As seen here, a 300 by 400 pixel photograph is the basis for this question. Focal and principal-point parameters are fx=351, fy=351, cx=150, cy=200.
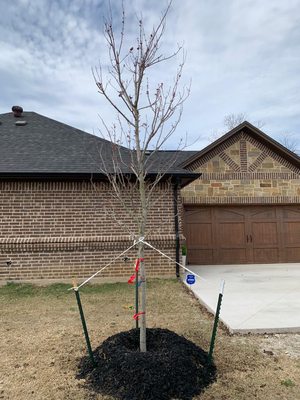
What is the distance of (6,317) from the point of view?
5.84 metres

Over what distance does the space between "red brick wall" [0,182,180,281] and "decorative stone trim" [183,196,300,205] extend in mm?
3020

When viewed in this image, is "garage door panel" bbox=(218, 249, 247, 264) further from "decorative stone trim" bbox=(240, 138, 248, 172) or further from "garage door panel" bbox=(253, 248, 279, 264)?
"decorative stone trim" bbox=(240, 138, 248, 172)

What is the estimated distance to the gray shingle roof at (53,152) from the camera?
890 cm

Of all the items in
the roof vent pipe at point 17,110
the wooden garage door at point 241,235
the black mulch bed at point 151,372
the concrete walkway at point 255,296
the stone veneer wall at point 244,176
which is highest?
the roof vent pipe at point 17,110

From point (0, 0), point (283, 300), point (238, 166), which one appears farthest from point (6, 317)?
point (238, 166)

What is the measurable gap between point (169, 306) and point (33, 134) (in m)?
7.52

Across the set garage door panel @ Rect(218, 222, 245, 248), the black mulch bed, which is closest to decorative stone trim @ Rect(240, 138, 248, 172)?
garage door panel @ Rect(218, 222, 245, 248)

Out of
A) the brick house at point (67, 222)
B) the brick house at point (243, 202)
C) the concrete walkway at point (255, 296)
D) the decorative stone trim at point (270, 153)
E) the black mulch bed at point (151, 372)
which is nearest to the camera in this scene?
the black mulch bed at point (151, 372)

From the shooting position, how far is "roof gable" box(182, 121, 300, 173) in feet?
40.1

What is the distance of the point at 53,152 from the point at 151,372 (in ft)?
25.8

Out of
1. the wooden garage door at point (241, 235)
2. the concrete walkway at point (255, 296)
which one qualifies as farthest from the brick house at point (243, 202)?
the concrete walkway at point (255, 296)

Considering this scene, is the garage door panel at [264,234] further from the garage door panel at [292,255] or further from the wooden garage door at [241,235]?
Result: the garage door panel at [292,255]

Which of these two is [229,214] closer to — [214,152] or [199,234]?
[199,234]

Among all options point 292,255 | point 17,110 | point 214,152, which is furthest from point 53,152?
point 292,255
